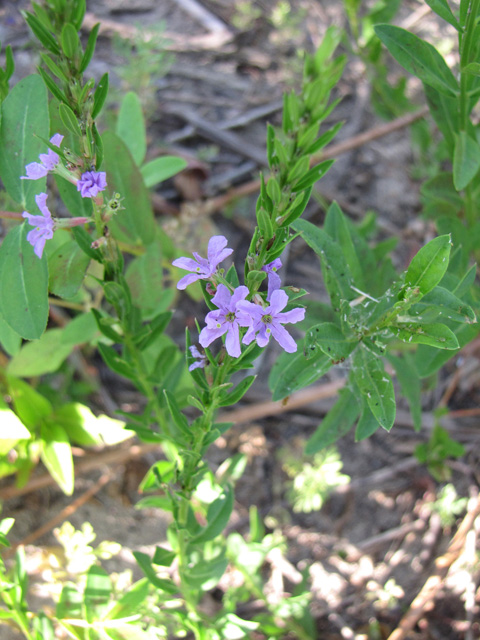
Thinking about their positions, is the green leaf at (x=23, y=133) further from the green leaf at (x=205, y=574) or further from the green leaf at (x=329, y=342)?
the green leaf at (x=205, y=574)

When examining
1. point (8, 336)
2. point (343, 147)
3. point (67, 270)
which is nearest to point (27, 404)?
point (8, 336)

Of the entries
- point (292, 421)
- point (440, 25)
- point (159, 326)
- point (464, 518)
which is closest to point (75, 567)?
point (159, 326)

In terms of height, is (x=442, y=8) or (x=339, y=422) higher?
(x=442, y=8)

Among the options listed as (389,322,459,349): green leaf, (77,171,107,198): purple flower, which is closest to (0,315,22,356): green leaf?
(77,171,107,198): purple flower

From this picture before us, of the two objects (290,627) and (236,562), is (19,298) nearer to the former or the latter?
(236,562)

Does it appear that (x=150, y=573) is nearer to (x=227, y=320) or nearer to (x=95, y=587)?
(x=95, y=587)

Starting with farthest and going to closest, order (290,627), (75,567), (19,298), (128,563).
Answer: (128,563) → (290,627) → (75,567) → (19,298)
